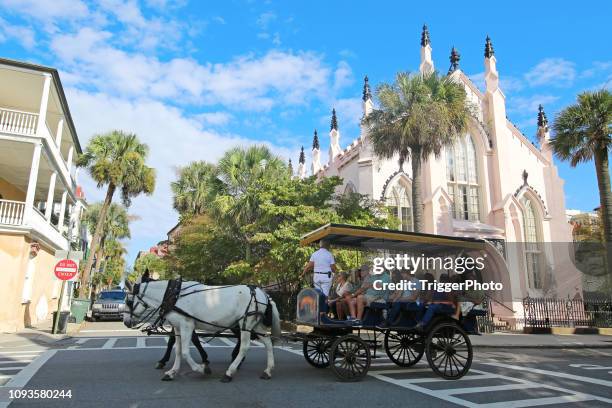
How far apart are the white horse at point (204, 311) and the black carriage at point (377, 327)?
2.89ft

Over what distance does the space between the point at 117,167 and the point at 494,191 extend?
24.8 m

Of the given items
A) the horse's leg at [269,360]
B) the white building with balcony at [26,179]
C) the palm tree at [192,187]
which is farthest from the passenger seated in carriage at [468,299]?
the palm tree at [192,187]

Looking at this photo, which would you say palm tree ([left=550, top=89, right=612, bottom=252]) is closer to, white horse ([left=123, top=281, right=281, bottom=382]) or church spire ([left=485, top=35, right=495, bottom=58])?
church spire ([left=485, top=35, right=495, bottom=58])

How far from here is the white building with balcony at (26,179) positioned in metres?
16.6

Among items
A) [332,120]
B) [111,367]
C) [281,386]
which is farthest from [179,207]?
[281,386]

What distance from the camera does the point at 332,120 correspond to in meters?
40.0

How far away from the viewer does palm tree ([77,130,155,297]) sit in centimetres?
2533

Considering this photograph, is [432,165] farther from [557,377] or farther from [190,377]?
[190,377]

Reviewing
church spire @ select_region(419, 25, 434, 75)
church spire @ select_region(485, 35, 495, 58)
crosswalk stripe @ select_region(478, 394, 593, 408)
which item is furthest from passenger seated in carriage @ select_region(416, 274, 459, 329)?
church spire @ select_region(485, 35, 495, 58)

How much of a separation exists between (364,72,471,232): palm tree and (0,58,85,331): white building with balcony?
15.0 metres

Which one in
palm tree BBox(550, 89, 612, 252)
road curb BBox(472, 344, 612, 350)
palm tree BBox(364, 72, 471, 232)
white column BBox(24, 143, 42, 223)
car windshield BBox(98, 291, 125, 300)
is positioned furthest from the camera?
car windshield BBox(98, 291, 125, 300)

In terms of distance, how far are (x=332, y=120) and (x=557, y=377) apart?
33.7 m

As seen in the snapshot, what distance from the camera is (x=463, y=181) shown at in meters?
30.3

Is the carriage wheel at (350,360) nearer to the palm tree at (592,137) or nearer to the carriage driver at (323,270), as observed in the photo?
the carriage driver at (323,270)
